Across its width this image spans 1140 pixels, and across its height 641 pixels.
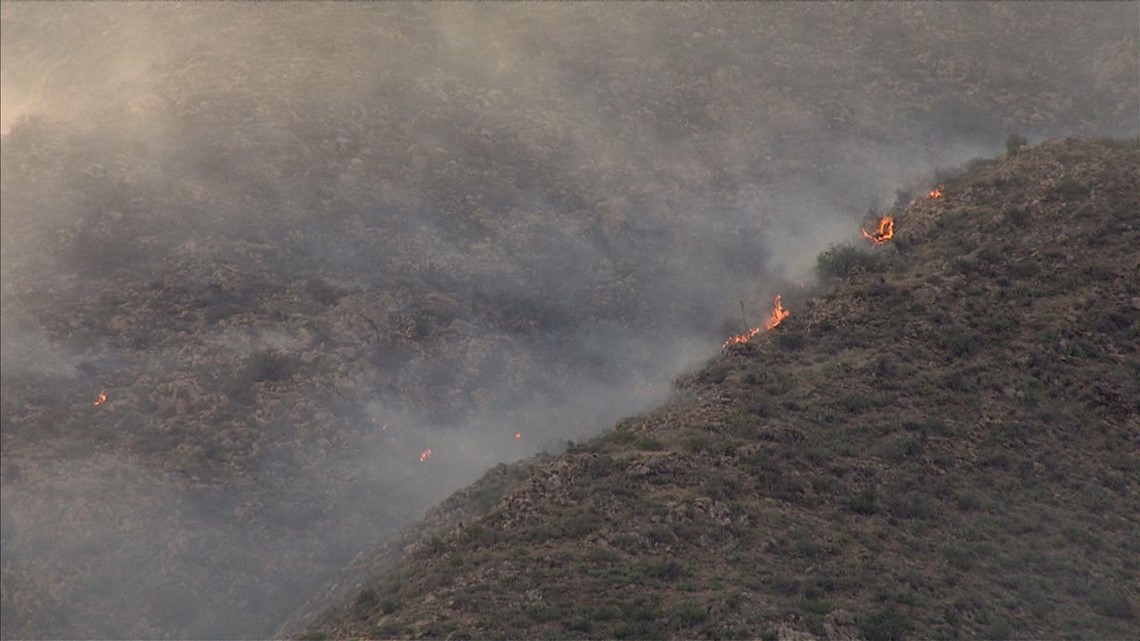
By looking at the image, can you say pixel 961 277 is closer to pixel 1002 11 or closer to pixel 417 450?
pixel 417 450

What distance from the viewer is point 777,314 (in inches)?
1400

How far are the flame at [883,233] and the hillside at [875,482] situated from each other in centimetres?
153

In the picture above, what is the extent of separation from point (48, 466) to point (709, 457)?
65.1 feet

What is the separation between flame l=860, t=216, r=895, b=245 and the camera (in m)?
35.8

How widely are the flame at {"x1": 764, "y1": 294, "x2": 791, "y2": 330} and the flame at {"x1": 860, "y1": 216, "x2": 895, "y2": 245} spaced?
354 cm

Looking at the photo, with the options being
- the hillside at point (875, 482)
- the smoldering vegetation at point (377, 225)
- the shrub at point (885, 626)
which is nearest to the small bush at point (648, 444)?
the hillside at point (875, 482)

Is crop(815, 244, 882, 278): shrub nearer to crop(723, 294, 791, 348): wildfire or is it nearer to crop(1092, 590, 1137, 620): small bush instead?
crop(723, 294, 791, 348): wildfire

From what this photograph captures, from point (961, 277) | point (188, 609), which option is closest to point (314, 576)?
point (188, 609)

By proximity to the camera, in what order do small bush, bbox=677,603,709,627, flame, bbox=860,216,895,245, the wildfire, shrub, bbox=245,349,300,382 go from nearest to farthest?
small bush, bbox=677,603,709,627 → the wildfire → shrub, bbox=245,349,300,382 → flame, bbox=860,216,895,245

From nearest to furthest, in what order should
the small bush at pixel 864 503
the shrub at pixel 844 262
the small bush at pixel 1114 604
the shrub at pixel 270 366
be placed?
the small bush at pixel 1114 604, the small bush at pixel 864 503, the shrub at pixel 844 262, the shrub at pixel 270 366

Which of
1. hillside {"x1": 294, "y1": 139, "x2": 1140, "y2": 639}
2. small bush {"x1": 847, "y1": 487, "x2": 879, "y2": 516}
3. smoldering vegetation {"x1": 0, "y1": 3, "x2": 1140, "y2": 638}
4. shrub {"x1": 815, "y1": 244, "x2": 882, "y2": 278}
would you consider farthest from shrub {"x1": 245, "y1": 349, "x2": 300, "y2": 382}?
small bush {"x1": 847, "y1": 487, "x2": 879, "y2": 516}

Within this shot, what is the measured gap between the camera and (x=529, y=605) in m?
19.8

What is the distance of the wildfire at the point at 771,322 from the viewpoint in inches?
1288

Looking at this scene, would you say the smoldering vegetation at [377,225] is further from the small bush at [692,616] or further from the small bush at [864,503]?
the small bush at [692,616]
